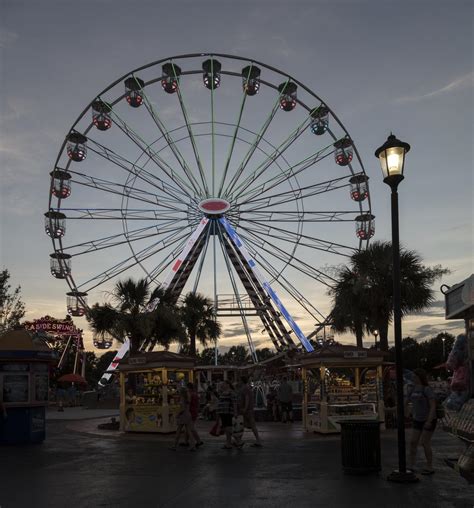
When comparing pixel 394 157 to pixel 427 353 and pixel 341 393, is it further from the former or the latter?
pixel 427 353

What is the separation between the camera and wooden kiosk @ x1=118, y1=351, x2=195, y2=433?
58.7ft

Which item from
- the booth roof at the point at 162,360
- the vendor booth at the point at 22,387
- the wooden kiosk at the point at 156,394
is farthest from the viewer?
the booth roof at the point at 162,360

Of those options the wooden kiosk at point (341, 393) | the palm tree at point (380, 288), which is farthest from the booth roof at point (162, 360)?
the palm tree at point (380, 288)

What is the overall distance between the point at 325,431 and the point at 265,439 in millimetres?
1871

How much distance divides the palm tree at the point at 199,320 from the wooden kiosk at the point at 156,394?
1536 cm

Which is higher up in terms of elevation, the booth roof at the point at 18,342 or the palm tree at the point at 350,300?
the palm tree at the point at 350,300

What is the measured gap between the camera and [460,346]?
23.1ft

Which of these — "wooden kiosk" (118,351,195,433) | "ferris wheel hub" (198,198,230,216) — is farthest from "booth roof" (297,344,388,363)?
"ferris wheel hub" (198,198,230,216)

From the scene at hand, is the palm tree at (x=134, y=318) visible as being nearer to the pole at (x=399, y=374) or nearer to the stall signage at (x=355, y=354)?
the stall signage at (x=355, y=354)

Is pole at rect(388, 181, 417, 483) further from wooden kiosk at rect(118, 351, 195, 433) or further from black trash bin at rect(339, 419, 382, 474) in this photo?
wooden kiosk at rect(118, 351, 195, 433)

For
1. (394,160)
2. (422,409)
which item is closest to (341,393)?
(422,409)

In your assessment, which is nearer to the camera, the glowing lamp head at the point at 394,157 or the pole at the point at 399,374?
the pole at the point at 399,374

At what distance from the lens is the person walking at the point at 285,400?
21.6m

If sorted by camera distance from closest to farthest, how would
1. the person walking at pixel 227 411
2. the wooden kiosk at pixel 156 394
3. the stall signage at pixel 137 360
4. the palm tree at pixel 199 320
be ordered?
the person walking at pixel 227 411
the wooden kiosk at pixel 156 394
the stall signage at pixel 137 360
the palm tree at pixel 199 320
